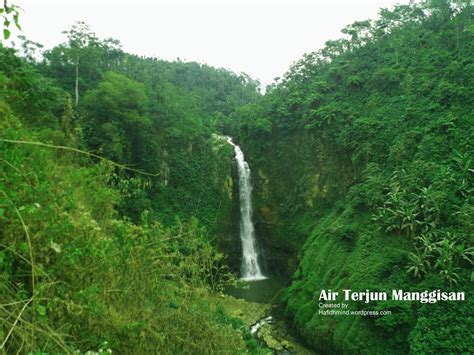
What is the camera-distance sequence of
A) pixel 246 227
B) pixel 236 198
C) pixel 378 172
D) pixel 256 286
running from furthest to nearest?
pixel 236 198 → pixel 246 227 → pixel 256 286 → pixel 378 172

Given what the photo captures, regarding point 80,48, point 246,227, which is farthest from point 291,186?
point 80,48

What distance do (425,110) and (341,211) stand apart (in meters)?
6.76

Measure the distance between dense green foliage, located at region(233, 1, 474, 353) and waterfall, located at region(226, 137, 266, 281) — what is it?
0.85 m

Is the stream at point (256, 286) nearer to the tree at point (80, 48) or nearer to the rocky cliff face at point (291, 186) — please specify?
the rocky cliff face at point (291, 186)

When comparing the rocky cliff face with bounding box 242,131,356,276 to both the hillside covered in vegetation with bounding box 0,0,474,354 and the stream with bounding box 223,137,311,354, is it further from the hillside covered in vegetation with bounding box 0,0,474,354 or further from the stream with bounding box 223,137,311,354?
the stream with bounding box 223,137,311,354

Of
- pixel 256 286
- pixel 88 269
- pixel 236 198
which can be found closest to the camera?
pixel 88 269

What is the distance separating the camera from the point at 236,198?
72.8 feet

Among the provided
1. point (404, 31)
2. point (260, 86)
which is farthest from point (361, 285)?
point (260, 86)

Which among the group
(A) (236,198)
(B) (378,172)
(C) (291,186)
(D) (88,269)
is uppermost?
(B) (378,172)

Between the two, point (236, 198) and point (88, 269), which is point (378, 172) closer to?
point (236, 198)

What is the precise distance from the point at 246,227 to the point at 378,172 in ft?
29.0

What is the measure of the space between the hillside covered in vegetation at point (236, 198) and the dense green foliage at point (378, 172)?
8 centimetres

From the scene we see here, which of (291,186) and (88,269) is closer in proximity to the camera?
(88,269)

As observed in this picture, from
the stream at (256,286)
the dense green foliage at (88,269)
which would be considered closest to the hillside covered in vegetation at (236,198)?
the dense green foliage at (88,269)
